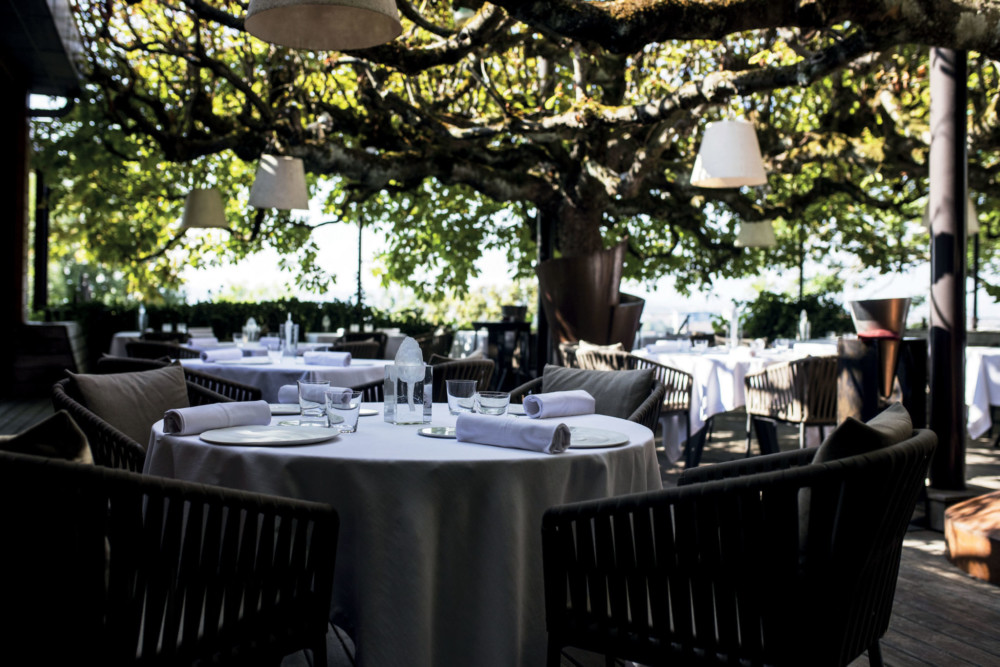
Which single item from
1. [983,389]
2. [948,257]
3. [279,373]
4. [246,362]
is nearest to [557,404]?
[279,373]

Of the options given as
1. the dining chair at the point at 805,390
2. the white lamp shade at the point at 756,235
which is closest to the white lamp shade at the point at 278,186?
the dining chair at the point at 805,390

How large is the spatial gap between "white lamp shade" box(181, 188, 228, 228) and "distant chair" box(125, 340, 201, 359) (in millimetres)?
1543

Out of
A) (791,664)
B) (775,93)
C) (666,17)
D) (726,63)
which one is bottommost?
(791,664)

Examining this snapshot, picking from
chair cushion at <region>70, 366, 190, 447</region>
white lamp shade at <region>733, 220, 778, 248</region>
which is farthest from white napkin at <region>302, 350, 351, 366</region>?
white lamp shade at <region>733, 220, 778, 248</region>

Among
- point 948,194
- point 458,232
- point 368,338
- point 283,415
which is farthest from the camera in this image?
point 458,232

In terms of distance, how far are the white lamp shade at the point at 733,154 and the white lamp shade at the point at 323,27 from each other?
312 centimetres

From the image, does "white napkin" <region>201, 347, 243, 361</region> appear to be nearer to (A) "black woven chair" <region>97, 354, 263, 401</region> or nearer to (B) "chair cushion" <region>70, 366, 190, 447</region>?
(A) "black woven chair" <region>97, 354, 263, 401</region>

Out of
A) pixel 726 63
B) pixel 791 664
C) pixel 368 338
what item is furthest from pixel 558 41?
pixel 791 664

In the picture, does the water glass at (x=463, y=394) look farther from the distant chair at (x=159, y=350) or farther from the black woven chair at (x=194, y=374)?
the distant chair at (x=159, y=350)

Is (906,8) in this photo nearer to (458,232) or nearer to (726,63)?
Answer: (726,63)

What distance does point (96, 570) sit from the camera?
143 cm

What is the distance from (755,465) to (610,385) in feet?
3.79

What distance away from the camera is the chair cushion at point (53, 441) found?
1485mm

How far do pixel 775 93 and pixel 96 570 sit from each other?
10.4 metres
